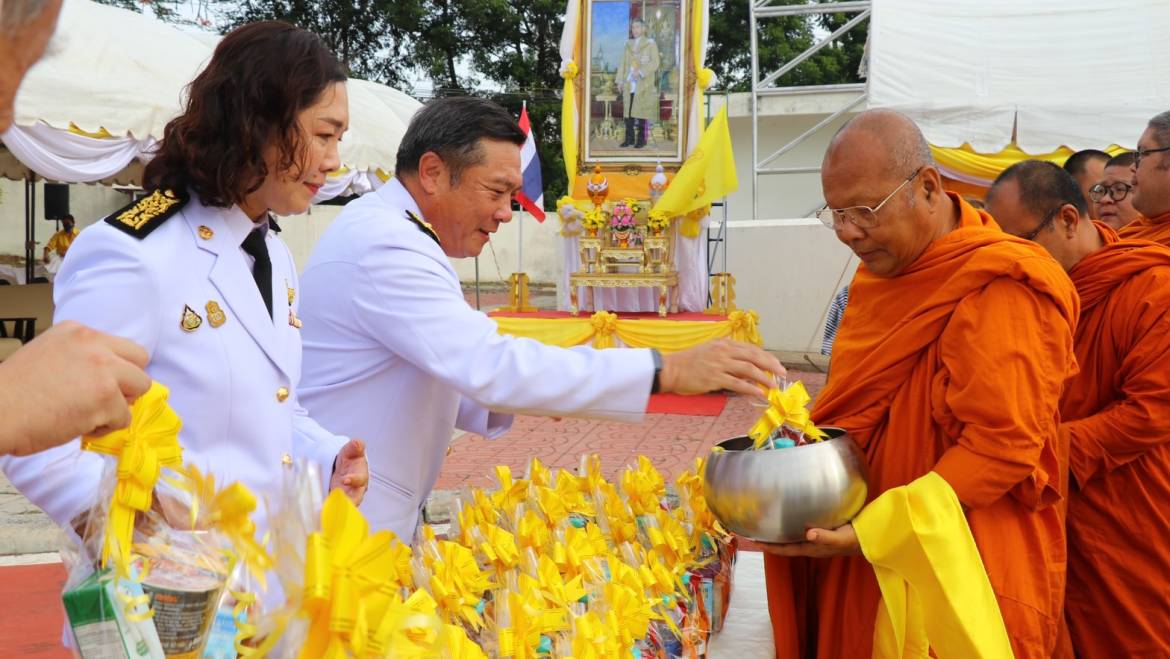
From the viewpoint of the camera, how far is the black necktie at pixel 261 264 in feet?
5.60

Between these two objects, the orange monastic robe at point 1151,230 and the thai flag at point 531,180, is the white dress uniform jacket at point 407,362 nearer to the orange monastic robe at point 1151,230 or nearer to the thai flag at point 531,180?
the orange monastic robe at point 1151,230

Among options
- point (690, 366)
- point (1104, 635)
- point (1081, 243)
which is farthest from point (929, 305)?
point (1104, 635)

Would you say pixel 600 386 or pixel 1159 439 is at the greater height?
pixel 600 386

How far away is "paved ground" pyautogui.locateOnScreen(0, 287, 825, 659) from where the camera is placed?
139 inches

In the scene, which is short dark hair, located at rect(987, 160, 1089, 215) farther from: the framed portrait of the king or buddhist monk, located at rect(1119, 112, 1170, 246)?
the framed portrait of the king

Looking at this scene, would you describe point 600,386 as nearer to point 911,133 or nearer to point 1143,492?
point 911,133

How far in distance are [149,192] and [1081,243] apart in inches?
105

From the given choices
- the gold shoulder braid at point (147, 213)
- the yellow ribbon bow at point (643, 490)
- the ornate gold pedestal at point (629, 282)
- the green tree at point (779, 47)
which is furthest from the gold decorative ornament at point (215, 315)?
the green tree at point (779, 47)

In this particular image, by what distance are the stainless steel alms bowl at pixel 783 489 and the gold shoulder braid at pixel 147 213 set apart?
3.76ft

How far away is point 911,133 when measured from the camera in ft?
7.20

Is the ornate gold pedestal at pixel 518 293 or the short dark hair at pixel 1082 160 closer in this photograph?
the short dark hair at pixel 1082 160

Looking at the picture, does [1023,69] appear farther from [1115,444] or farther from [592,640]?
[592,640]

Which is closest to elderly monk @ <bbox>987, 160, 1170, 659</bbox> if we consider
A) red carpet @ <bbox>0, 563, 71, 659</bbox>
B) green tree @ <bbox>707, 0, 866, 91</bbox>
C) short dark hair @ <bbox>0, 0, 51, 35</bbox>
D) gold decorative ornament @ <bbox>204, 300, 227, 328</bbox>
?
gold decorative ornament @ <bbox>204, 300, 227, 328</bbox>

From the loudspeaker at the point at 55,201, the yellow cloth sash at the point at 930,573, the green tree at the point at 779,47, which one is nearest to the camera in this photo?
the yellow cloth sash at the point at 930,573
